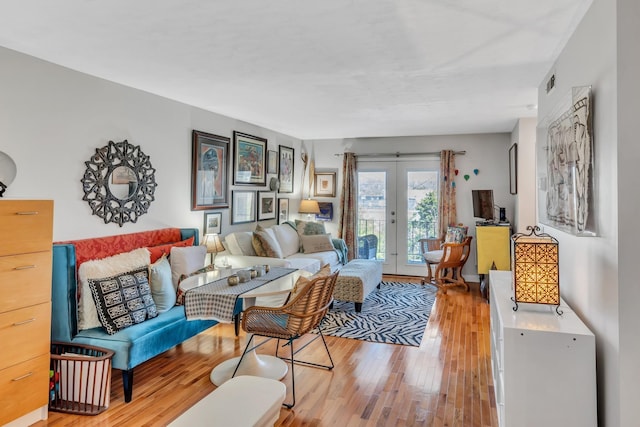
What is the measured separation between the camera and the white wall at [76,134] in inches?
113

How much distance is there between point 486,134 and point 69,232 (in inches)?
234

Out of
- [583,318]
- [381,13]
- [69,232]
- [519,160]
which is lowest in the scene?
[583,318]

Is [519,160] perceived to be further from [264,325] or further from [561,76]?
[264,325]

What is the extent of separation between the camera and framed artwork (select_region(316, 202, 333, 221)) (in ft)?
24.1

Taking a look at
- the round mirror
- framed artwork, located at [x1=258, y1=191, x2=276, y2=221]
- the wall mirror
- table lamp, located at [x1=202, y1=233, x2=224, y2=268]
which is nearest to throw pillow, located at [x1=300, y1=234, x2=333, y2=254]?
framed artwork, located at [x1=258, y1=191, x2=276, y2=221]

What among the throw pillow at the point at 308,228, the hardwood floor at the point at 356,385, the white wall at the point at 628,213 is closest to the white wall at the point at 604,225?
the white wall at the point at 628,213

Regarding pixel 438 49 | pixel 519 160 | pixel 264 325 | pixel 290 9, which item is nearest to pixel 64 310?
pixel 264 325

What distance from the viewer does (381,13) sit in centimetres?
222

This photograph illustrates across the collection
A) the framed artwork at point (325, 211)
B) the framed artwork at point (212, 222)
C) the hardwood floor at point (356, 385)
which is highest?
the framed artwork at point (325, 211)

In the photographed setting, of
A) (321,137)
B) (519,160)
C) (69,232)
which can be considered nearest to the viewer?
(69,232)

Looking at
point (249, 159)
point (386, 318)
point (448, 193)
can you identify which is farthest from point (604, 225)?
point (448, 193)

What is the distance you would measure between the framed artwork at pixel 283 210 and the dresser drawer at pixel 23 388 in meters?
4.49

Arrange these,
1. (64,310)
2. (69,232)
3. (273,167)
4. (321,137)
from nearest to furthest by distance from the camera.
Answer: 1. (64,310)
2. (69,232)
3. (273,167)
4. (321,137)

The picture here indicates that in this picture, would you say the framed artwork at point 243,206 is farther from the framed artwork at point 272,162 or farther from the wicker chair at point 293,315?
the wicker chair at point 293,315
